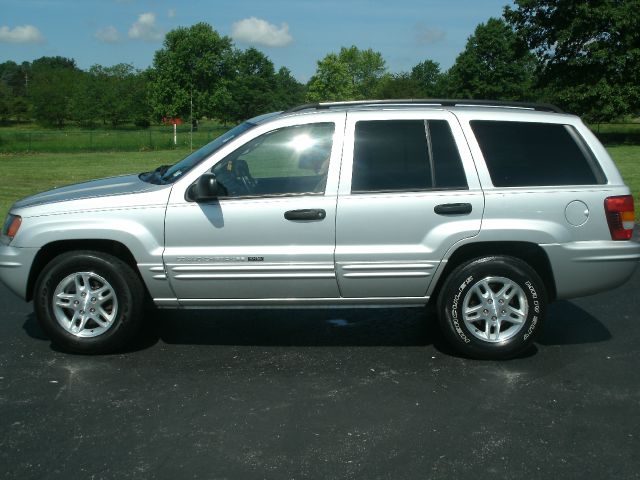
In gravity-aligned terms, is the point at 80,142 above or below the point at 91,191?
below

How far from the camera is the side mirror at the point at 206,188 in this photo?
17.7 ft

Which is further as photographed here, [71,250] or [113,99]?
[113,99]

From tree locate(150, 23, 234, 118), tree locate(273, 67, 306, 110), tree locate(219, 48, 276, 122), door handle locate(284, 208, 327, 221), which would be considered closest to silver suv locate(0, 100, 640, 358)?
door handle locate(284, 208, 327, 221)

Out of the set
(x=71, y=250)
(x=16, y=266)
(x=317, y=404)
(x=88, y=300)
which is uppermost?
(x=71, y=250)

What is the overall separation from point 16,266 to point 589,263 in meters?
4.19

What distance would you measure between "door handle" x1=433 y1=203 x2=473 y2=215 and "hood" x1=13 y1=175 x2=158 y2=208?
2.07m

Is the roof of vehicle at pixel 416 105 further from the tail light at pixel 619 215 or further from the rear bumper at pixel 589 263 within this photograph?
the rear bumper at pixel 589 263

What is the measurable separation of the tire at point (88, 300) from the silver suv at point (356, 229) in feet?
0.03

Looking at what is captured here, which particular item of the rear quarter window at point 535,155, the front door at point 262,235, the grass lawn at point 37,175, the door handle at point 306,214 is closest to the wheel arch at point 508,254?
the rear quarter window at point 535,155

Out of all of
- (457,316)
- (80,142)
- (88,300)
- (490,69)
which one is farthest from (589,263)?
(490,69)

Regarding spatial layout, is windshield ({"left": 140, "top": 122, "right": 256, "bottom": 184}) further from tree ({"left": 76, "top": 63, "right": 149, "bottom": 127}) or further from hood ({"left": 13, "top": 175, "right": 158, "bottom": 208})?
tree ({"left": 76, "top": 63, "right": 149, "bottom": 127})

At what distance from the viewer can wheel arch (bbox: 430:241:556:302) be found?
5648 mm

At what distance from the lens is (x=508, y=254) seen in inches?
226

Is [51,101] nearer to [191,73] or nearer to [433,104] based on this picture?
[191,73]
